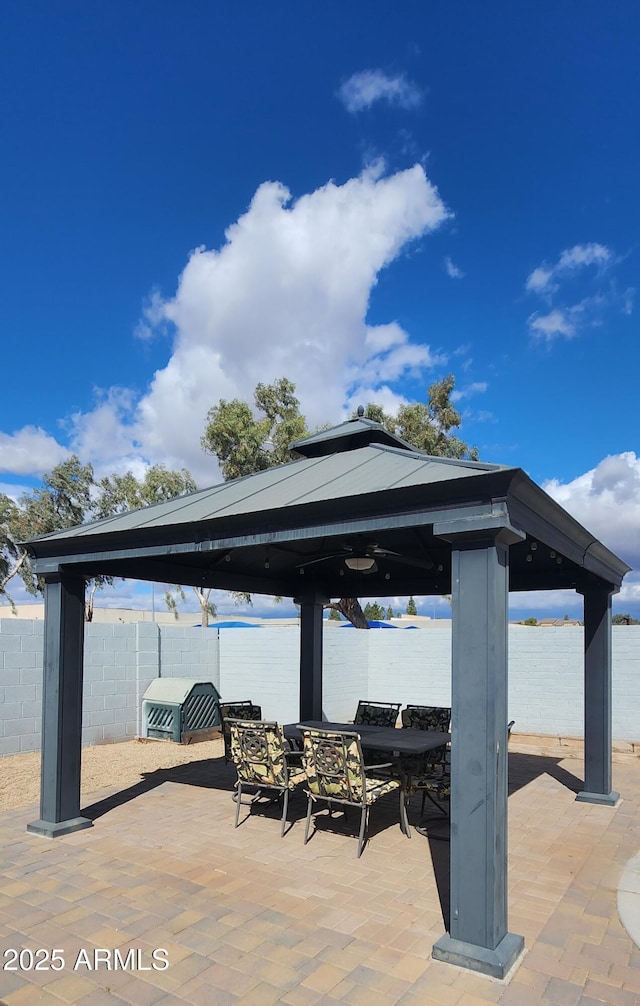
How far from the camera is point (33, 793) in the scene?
6730mm

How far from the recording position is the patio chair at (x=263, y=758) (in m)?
5.37

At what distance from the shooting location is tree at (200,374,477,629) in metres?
16.9

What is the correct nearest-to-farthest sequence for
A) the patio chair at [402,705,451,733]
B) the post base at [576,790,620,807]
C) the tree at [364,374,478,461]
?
the post base at [576,790,620,807] < the patio chair at [402,705,451,733] < the tree at [364,374,478,461]

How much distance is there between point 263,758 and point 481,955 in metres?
2.67

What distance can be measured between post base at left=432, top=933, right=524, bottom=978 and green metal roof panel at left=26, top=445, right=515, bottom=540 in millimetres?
2360

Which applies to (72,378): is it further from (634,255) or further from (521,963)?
(521,963)

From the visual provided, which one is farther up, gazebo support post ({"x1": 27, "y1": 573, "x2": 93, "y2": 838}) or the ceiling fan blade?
the ceiling fan blade

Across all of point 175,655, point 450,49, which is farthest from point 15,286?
point 450,49

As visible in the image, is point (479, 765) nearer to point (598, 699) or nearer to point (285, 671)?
point (598, 699)

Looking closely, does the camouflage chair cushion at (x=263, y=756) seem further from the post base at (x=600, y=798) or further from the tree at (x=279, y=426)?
the tree at (x=279, y=426)

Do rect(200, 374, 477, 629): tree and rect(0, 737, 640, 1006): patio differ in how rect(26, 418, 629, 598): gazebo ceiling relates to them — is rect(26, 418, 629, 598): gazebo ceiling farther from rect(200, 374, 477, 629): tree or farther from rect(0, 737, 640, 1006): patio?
rect(200, 374, 477, 629): tree

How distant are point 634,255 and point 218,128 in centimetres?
723

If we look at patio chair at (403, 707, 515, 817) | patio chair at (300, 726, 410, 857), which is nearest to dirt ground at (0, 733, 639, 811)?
patio chair at (300, 726, 410, 857)

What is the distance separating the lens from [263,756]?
5426 millimetres
